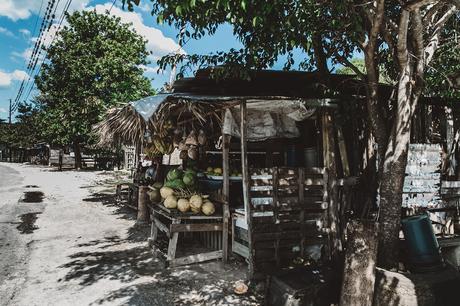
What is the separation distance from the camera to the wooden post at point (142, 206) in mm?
9422

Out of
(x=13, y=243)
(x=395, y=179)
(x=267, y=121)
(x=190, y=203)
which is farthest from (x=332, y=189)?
(x=13, y=243)

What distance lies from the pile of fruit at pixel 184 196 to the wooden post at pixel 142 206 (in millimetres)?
2215

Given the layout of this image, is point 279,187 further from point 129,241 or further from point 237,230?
point 129,241

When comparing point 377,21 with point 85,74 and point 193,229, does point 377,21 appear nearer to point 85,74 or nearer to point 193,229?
point 193,229

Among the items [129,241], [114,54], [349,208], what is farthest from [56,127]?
[349,208]

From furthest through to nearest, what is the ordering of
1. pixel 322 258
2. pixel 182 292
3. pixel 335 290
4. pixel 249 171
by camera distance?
pixel 322 258 → pixel 249 171 → pixel 182 292 → pixel 335 290

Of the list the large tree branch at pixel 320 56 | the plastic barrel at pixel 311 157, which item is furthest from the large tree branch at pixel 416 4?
the plastic barrel at pixel 311 157

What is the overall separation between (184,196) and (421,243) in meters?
4.24

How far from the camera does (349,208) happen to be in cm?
643

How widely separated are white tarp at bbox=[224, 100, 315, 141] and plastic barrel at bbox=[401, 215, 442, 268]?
248cm

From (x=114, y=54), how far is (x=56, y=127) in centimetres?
689

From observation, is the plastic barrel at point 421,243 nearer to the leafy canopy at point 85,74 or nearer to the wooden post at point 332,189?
the wooden post at point 332,189

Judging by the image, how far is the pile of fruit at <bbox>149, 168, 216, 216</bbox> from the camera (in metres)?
6.22

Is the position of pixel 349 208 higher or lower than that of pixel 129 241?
higher
